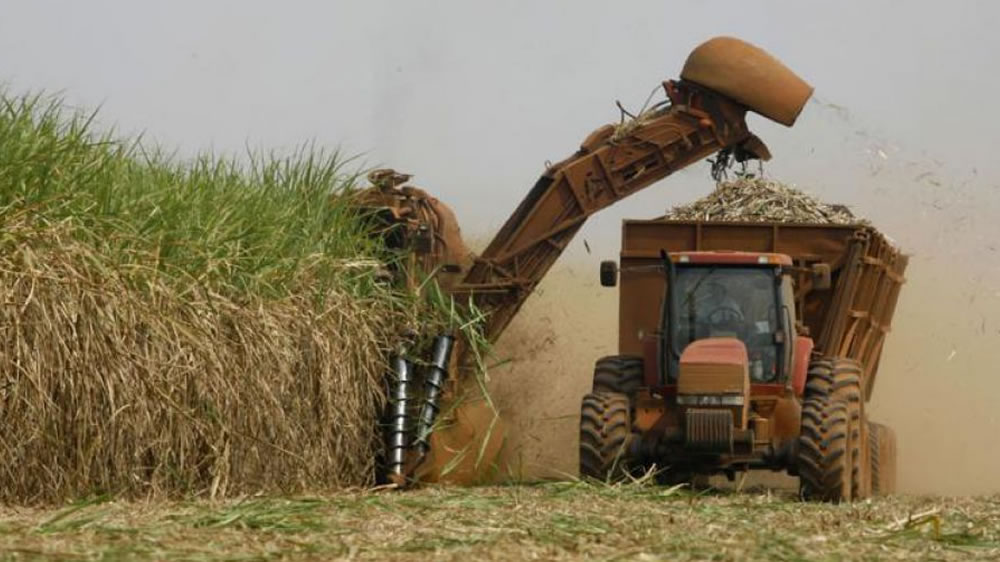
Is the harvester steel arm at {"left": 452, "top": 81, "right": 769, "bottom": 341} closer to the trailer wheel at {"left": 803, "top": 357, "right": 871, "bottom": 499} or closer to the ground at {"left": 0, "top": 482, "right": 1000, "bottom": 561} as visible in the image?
the trailer wheel at {"left": 803, "top": 357, "right": 871, "bottom": 499}

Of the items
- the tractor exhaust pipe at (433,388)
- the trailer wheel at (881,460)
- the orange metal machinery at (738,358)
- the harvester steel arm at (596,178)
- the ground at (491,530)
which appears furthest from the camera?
the harvester steel arm at (596,178)

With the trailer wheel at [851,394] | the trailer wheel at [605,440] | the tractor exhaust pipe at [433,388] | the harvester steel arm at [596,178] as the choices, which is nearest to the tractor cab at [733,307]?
the trailer wheel at [851,394]

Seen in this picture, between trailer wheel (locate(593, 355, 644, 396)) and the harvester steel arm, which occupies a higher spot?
the harvester steel arm

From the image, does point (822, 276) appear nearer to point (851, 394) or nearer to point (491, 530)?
point (851, 394)

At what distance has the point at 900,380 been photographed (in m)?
19.7

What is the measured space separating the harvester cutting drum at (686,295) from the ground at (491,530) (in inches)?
41.6

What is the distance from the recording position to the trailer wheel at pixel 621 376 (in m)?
15.6

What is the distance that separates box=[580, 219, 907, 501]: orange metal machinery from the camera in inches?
571

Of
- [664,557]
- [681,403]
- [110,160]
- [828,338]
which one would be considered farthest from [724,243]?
[664,557]

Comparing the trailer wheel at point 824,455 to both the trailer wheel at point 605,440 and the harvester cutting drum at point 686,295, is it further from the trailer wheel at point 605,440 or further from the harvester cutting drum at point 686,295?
the trailer wheel at point 605,440

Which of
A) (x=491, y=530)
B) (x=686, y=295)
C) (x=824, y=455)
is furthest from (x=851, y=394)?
(x=491, y=530)

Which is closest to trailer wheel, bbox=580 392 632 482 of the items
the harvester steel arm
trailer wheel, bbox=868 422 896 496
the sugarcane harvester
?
the sugarcane harvester

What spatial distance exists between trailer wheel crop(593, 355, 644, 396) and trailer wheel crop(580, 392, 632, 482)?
608 mm

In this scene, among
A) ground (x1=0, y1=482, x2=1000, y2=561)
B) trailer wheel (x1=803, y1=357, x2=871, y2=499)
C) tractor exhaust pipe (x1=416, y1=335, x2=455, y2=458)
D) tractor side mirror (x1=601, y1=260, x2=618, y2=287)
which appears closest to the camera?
ground (x1=0, y1=482, x2=1000, y2=561)
